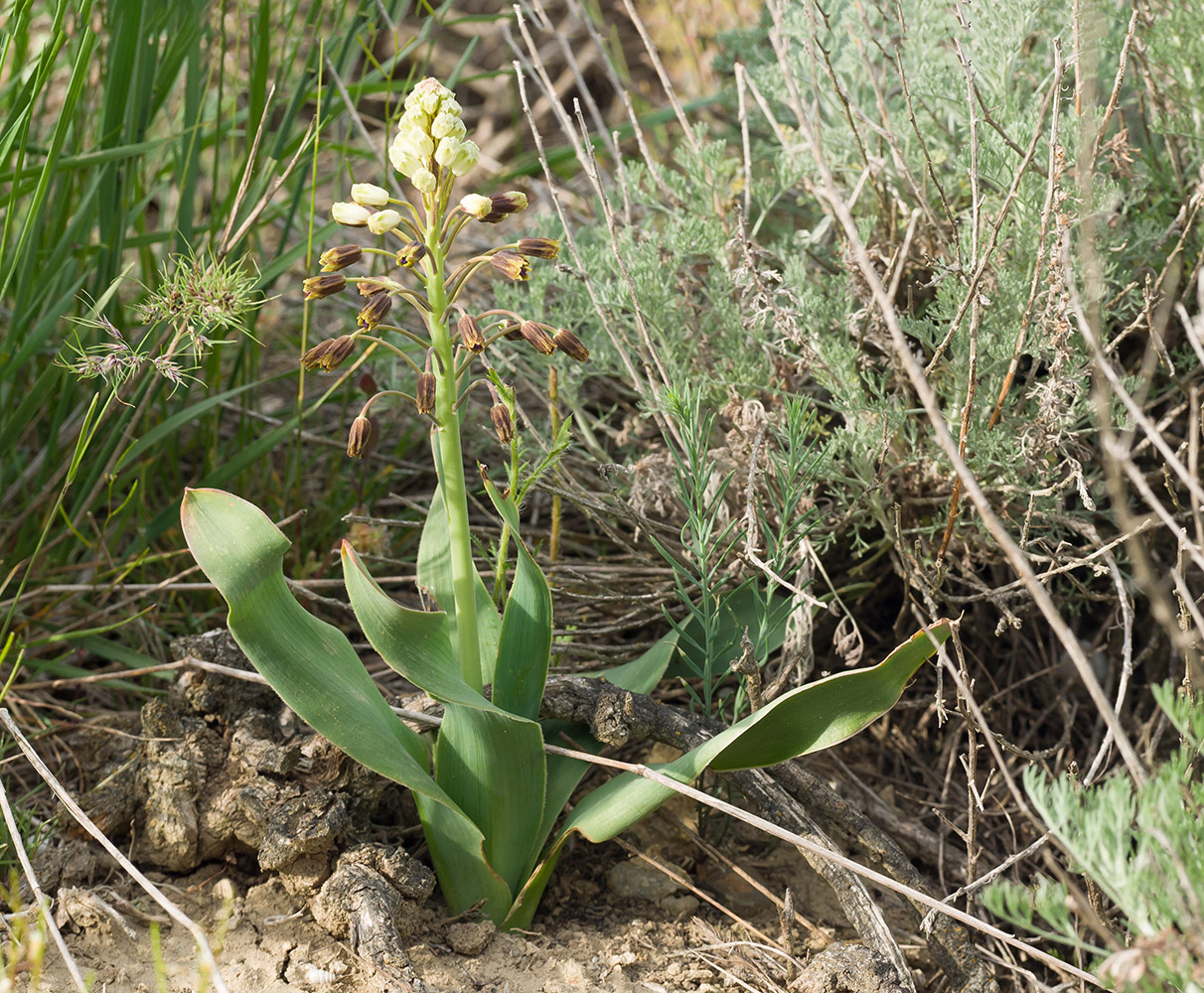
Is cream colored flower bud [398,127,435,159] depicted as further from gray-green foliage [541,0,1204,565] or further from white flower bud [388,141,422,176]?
gray-green foliage [541,0,1204,565]

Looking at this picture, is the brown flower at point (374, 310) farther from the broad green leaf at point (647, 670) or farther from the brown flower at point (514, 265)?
the broad green leaf at point (647, 670)

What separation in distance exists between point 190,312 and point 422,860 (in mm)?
948

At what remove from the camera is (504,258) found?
4.65 feet

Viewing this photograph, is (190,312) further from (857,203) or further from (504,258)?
(857,203)

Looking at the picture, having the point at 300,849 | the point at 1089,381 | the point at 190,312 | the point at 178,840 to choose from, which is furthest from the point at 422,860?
the point at 1089,381

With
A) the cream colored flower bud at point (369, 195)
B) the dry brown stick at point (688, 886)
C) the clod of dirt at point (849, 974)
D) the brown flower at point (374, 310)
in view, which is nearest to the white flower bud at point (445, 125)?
the cream colored flower bud at point (369, 195)

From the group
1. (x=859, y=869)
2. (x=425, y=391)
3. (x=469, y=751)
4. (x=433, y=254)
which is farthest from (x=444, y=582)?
(x=859, y=869)

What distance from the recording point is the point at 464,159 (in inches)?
54.8

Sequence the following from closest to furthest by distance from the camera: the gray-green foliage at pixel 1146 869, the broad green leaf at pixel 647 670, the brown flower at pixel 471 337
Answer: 1. the gray-green foliage at pixel 1146 869
2. the brown flower at pixel 471 337
3. the broad green leaf at pixel 647 670

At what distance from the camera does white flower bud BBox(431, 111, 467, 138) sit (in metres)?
1.36

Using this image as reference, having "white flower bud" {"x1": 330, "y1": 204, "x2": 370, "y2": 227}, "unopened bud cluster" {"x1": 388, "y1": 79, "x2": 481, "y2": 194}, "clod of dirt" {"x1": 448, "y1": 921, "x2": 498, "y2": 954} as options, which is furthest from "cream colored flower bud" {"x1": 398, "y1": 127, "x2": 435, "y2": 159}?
"clod of dirt" {"x1": 448, "y1": 921, "x2": 498, "y2": 954}

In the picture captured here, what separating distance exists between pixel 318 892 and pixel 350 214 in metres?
0.97

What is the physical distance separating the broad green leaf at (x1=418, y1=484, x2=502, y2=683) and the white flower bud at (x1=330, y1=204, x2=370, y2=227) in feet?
1.39

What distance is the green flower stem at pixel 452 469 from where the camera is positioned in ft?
4.66
